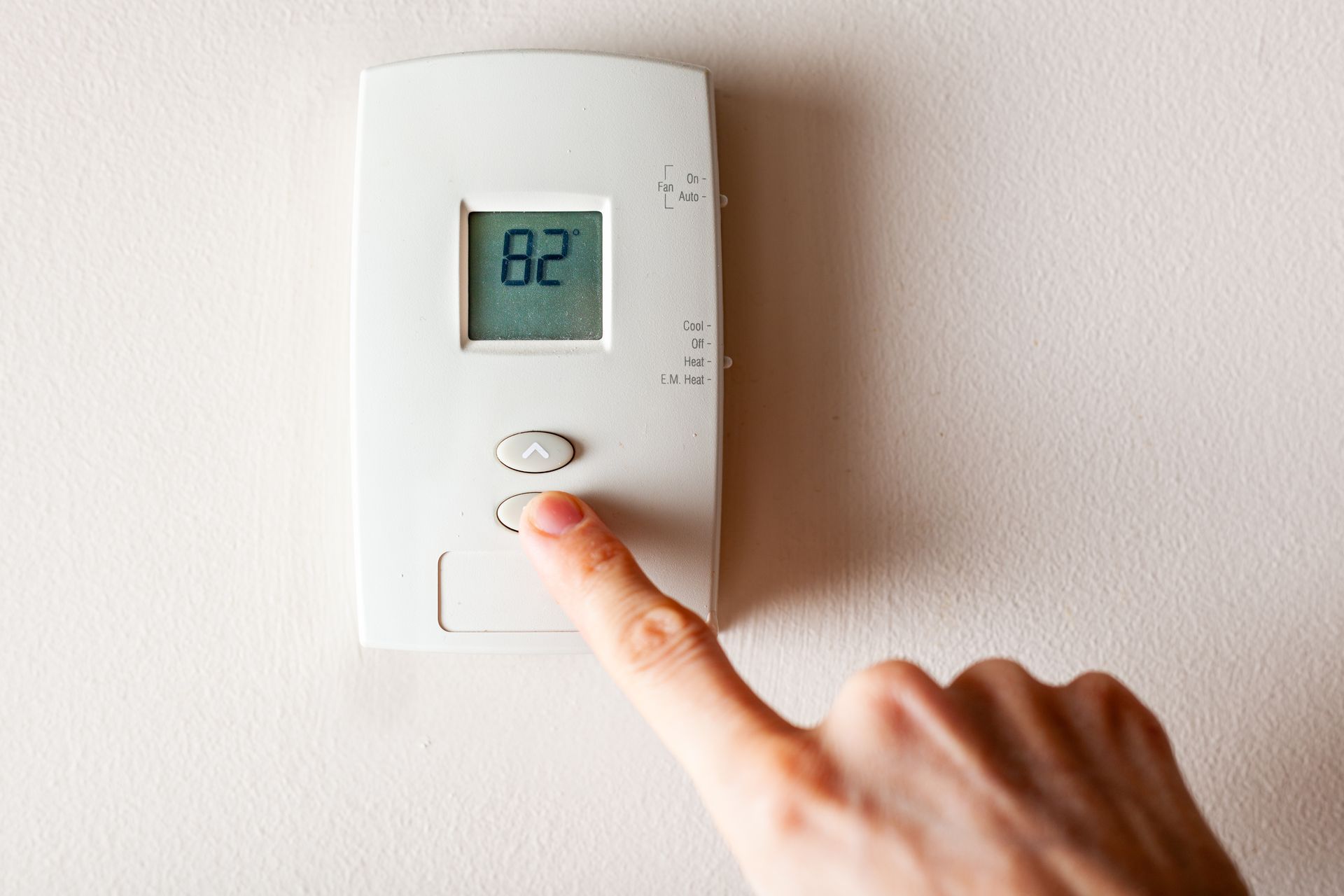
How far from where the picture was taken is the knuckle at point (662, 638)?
0.42 metres

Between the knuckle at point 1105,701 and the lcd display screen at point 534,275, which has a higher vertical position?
the lcd display screen at point 534,275

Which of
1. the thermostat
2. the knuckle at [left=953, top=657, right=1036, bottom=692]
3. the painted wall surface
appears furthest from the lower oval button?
the knuckle at [left=953, top=657, right=1036, bottom=692]

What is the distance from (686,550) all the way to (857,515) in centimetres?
11

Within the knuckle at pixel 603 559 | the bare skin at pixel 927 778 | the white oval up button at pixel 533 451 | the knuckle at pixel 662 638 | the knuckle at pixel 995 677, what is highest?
the white oval up button at pixel 533 451

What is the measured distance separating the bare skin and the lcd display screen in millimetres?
166

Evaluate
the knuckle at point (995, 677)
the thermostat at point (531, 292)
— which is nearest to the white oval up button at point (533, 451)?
the thermostat at point (531, 292)

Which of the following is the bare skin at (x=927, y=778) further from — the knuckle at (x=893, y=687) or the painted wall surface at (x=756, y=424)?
the painted wall surface at (x=756, y=424)

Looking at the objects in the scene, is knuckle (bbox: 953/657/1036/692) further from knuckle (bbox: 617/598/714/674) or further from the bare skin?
knuckle (bbox: 617/598/714/674)

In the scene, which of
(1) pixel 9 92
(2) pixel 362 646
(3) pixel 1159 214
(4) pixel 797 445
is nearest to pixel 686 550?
(4) pixel 797 445

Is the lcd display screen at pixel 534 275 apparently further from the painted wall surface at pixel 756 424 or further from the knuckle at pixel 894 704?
the knuckle at pixel 894 704

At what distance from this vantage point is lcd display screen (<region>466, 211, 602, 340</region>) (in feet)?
1.69

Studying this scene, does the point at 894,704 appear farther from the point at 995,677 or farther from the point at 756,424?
the point at 756,424

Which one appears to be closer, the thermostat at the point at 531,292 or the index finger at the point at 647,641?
the index finger at the point at 647,641

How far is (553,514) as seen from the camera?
1.61 feet
